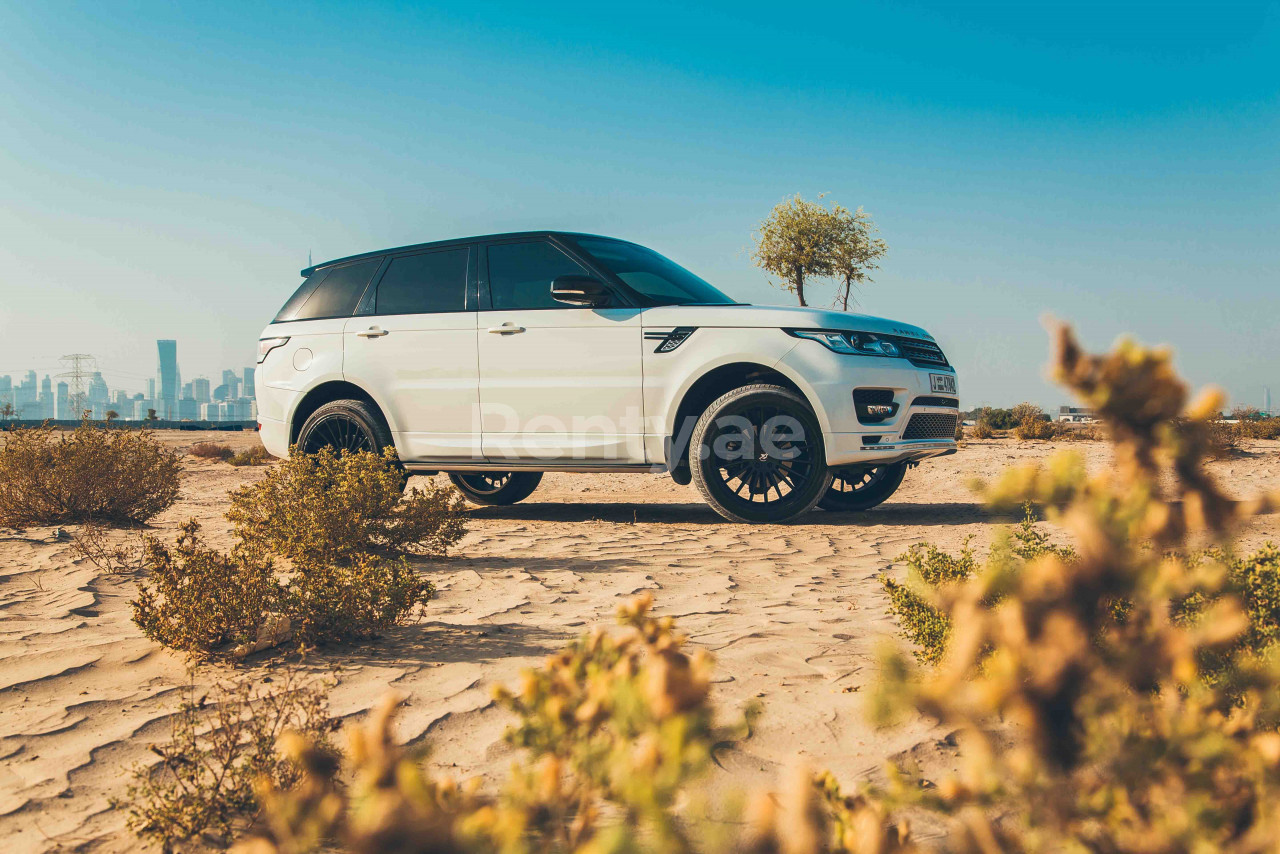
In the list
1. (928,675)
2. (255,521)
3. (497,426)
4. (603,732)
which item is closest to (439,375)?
(497,426)

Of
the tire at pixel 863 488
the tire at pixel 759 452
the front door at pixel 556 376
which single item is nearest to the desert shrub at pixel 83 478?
the front door at pixel 556 376

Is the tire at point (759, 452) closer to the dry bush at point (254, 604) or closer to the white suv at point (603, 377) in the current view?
the white suv at point (603, 377)

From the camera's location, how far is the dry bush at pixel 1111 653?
2.41ft

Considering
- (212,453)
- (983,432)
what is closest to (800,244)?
(983,432)

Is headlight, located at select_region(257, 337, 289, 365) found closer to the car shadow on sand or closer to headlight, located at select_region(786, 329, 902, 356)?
the car shadow on sand

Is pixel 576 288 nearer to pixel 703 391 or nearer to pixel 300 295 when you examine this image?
pixel 703 391

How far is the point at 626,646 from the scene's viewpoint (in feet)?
3.20

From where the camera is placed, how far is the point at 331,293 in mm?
7207

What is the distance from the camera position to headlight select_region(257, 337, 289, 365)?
724cm

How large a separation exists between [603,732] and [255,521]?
12.6 ft

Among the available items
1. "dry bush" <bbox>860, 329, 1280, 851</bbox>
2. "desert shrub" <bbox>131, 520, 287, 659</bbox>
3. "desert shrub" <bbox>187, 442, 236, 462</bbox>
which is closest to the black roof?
"desert shrub" <bbox>131, 520, 287, 659</bbox>

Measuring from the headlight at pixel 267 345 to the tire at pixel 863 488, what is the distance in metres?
4.88

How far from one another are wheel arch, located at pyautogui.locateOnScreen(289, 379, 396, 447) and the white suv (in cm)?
2

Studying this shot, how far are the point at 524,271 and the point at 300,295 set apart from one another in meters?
2.28
